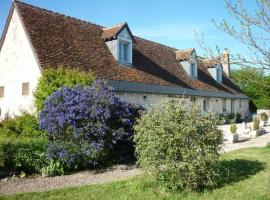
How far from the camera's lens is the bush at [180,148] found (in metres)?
8.21

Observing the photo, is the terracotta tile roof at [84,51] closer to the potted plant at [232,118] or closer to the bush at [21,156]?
the bush at [21,156]

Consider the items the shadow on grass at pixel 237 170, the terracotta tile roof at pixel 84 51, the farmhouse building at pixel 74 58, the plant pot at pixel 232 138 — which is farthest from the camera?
the plant pot at pixel 232 138

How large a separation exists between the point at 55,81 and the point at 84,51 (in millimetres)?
6012

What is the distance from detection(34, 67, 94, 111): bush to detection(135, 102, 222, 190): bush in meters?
6.21

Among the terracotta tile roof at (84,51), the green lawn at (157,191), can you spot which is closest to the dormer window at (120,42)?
the terracotta tile roof at (84,51)

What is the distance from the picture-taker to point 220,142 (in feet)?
29.4

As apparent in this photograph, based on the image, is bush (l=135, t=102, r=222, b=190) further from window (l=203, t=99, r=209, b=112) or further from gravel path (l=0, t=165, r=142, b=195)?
window (l=203, t=99, r=209, b=112)

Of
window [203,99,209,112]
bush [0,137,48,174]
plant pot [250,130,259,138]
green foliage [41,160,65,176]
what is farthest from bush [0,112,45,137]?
window [203,99,209,112]

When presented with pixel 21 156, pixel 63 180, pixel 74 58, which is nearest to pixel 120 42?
pixel 74 58

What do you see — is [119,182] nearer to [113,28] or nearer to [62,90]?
[62,90]

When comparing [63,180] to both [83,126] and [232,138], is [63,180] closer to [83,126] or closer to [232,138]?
[83,126]

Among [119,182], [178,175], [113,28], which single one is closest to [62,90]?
[119,182]

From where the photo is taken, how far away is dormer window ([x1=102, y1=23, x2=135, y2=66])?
2208 centimetres

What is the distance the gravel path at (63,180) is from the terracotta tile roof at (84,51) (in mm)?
7881
